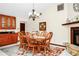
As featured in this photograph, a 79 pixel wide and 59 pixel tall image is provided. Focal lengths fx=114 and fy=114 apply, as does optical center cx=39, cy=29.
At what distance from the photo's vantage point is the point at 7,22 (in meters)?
2.63

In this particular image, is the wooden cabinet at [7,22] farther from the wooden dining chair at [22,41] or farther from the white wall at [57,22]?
the white wall at [57,22]

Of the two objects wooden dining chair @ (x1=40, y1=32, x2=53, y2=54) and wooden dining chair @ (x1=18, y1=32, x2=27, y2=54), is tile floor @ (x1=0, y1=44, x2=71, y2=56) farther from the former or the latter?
wooden dining chair @ (x1=40, y1=32, x2=53, y2=54)

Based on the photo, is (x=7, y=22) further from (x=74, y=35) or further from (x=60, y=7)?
(x=74, y=35)

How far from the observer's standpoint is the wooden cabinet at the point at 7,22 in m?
2.57

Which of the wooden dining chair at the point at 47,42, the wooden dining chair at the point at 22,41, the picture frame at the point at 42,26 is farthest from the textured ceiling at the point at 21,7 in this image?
the wooden dining chair at the point at 47,42

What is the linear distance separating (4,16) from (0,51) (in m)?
0.79

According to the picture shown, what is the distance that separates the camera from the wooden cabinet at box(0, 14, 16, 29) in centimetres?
257

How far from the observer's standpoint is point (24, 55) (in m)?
2.60

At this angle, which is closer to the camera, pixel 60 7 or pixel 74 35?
pixel 60 7

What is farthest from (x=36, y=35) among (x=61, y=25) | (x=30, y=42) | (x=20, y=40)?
(x=61, y=25)

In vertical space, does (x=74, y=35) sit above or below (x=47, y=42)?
above

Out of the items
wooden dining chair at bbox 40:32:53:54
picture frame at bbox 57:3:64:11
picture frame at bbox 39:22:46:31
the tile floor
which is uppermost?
picture frame at bbox 57:3:64:11

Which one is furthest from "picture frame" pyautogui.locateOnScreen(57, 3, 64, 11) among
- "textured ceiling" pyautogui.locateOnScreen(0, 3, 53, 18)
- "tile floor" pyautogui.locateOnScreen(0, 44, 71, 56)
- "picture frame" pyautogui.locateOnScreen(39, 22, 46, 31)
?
"tile floor" pyautogui.locateOnScreen(0, 44, 71, 56)

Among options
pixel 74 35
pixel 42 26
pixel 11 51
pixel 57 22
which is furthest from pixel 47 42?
pixel 11 51
